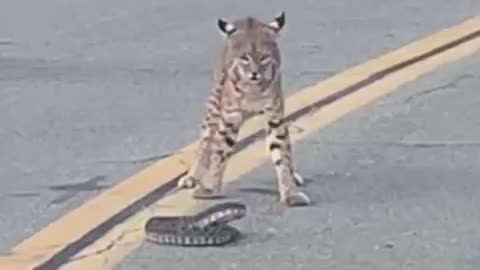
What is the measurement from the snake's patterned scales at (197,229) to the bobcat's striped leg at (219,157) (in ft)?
1.50

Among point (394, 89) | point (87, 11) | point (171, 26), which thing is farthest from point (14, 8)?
point (394, 89)

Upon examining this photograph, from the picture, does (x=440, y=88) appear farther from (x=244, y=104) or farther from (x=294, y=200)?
(x=244, y=104)

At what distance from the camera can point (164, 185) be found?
7.29m

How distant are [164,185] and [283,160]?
60 cm

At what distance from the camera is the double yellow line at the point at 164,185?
6.16m

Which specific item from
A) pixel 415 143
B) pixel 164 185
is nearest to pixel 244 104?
pixel 164 185

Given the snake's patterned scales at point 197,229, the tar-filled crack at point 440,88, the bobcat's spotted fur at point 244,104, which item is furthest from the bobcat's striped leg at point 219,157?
the tar-filled crack at point 440,88

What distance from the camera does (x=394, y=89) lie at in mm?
10023

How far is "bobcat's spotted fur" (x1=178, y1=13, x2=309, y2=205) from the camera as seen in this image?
22.1ft

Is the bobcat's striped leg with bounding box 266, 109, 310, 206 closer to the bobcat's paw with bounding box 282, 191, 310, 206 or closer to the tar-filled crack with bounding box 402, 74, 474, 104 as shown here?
the bobcat's paw with bounding box 282, 191, 310, 206

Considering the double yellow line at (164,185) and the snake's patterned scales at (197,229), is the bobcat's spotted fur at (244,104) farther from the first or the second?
the snake's patterned scales at (197,229)

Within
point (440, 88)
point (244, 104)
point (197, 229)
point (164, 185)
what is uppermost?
point (440, 88)

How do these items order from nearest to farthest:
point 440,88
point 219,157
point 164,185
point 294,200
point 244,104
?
1. point 244,104
2. point 294,200
3. point 219,157
4. point 164,185
5. point 440,88

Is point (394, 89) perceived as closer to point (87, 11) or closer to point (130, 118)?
point (130, 118)
